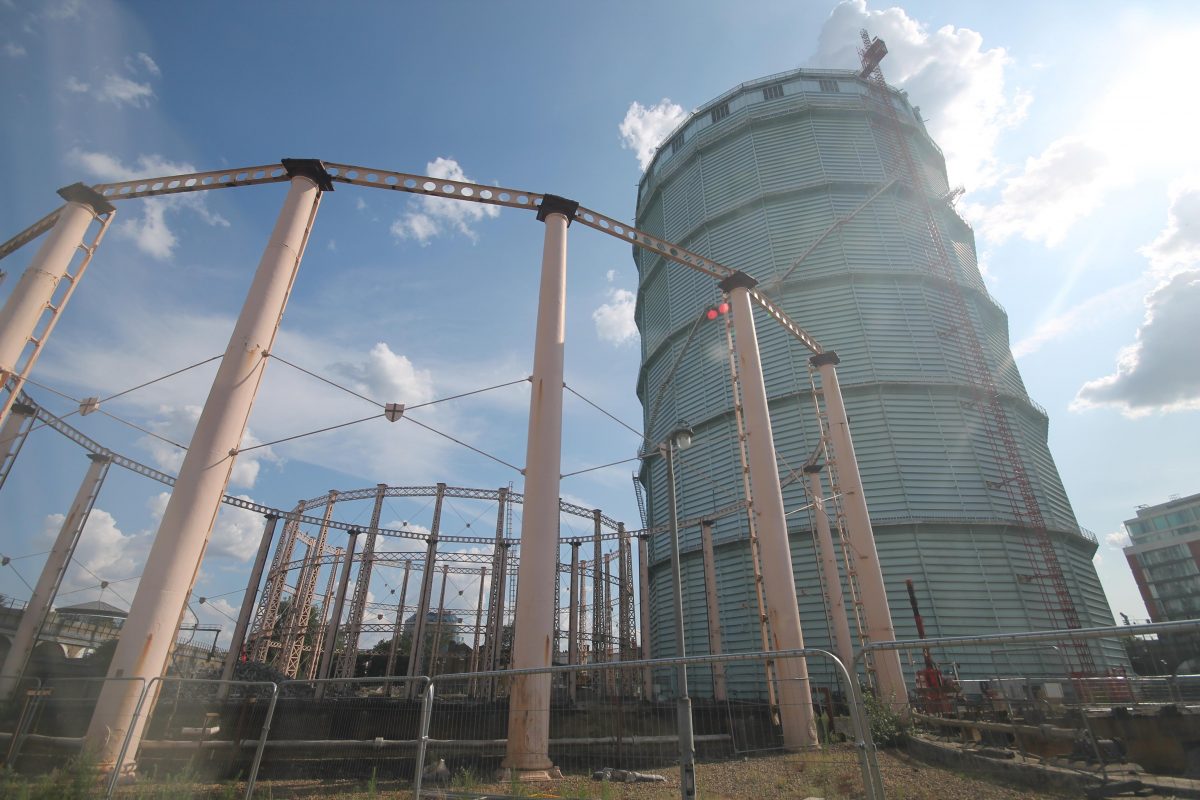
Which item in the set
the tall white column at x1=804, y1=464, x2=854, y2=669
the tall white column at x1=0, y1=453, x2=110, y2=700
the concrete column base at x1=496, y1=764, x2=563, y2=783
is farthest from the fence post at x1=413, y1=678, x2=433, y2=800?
the tall white column at x1=0, y1=453, x2=110, y2=700

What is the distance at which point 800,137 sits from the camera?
81.7ft

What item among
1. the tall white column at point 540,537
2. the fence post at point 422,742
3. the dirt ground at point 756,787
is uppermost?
the tall white column at point 540,537

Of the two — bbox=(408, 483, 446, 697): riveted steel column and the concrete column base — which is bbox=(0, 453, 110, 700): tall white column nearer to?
bbox=(408, 483, 446, 697): riveted steel column

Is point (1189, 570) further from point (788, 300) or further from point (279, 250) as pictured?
point (279, 250)

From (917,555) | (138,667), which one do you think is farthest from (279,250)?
(917,555)

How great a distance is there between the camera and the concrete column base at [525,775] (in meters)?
5.82

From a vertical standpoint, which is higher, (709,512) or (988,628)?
(709,512)

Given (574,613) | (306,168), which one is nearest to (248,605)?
(574,613)

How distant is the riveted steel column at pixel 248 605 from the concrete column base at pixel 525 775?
16.2 metres

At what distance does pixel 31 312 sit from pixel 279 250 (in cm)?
362

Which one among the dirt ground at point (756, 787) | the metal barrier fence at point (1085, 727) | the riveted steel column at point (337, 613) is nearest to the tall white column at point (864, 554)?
the metal barrier fence at point (1085, 727)

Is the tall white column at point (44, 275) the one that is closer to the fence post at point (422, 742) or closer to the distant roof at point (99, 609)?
the fence post at point (422, 742)

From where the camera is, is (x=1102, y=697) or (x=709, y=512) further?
(x=709, y=512)

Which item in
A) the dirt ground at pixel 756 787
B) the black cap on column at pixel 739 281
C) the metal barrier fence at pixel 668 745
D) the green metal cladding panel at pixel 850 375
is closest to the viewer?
the metal barrier fence at pixel 668 745
